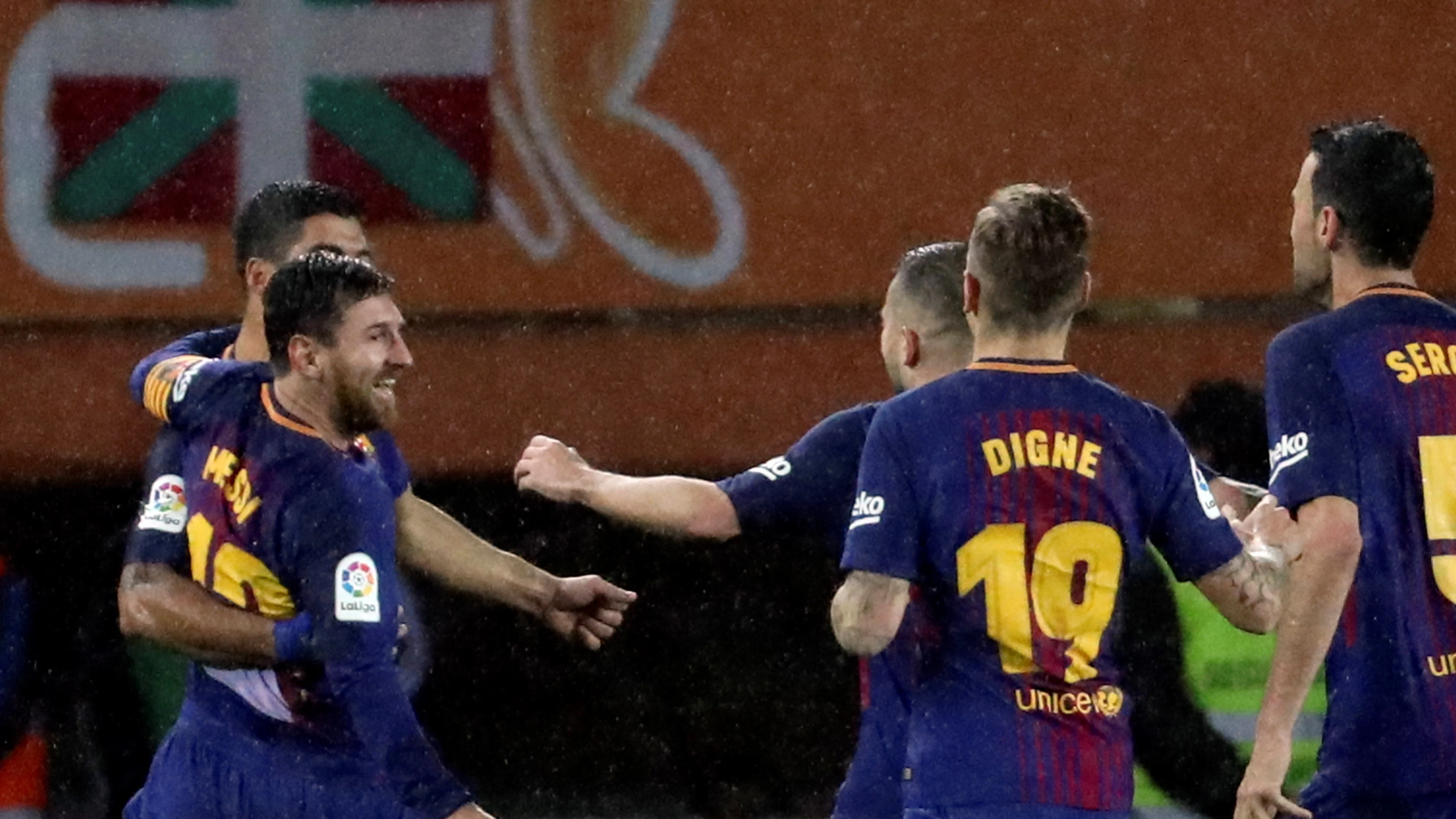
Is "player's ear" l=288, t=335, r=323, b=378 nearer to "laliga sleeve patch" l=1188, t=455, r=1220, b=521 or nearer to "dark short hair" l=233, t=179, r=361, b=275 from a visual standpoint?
"dark short hair" l=233, t=179, r=361, b=275

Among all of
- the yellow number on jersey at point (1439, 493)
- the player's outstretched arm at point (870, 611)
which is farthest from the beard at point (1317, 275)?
the player's outstretched arm at point (870, 611)

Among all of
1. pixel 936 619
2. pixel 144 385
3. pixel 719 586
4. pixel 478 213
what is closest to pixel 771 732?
pixel 719 586

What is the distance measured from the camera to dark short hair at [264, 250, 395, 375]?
4.18 metres

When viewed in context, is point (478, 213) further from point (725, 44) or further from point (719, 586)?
point (719, 586)

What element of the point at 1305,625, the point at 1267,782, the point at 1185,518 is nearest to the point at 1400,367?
the point at 1305,625

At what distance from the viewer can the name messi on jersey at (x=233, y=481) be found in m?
4.06

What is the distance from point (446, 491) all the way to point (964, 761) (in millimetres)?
3677

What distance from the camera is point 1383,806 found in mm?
4082

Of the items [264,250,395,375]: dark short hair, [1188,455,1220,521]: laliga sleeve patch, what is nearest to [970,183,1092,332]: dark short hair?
[1188,455,1220,521]: laliga sleeve patch

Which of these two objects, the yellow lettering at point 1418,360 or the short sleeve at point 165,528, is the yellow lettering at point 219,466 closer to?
the short sleeve at point 165,528

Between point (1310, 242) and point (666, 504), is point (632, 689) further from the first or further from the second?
point (1310, 242)

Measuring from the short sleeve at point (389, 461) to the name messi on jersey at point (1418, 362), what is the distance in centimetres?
200

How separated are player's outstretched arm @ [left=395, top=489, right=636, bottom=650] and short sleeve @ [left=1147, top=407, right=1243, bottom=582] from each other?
133 centimetres

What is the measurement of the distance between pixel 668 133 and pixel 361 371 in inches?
119
